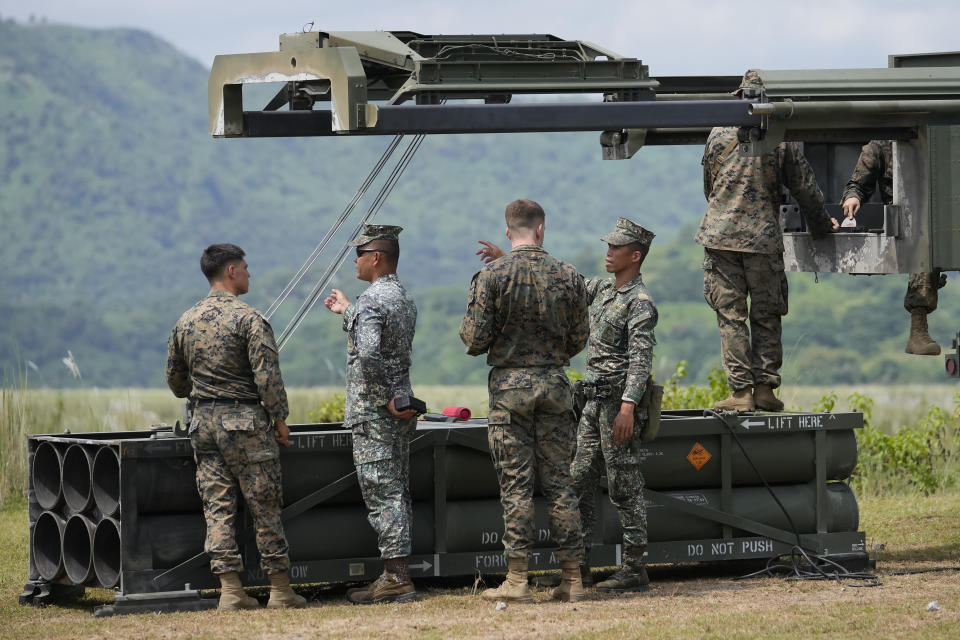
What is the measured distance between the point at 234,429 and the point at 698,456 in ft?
9.42

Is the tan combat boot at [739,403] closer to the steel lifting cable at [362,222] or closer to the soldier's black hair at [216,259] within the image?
the steel lifting cable at [362,222]

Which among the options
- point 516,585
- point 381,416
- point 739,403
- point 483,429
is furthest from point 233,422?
point 739,403

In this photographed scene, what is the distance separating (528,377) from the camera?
7715mm

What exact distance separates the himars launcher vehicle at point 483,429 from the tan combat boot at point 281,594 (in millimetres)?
250

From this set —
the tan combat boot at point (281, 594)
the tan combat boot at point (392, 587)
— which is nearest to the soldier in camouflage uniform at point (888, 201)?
the tan combat boot at point (392, 587)

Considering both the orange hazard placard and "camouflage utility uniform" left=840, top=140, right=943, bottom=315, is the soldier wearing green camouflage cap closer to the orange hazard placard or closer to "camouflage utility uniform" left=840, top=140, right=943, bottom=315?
the orange hazard placard

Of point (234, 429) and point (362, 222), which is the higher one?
point (362, 222)

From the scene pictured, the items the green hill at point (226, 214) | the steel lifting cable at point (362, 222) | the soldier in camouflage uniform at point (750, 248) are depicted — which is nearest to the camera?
the steel lifting cable at point (362, 222)

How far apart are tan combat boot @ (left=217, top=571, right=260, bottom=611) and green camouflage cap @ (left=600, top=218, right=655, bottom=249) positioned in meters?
2.77

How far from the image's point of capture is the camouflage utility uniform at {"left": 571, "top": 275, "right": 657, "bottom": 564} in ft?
26.7

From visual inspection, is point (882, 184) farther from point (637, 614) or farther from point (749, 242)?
point (637, 614)

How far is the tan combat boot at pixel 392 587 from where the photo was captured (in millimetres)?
7988

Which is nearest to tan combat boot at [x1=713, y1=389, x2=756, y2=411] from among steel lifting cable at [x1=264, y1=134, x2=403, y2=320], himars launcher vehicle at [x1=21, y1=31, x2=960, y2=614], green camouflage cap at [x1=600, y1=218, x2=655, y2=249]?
himars launcher vehicle at [x1=21, y1=31, x2=960, y2=614]

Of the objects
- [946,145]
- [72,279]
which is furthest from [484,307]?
[72,279]
